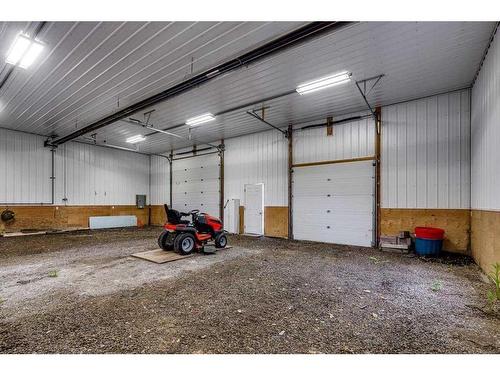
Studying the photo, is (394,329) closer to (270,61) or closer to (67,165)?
(270,61)

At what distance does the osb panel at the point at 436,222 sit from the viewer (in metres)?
5.53

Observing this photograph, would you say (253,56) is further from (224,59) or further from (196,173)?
(196,173)

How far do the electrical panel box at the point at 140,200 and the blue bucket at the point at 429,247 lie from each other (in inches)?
474

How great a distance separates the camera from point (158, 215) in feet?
42.3

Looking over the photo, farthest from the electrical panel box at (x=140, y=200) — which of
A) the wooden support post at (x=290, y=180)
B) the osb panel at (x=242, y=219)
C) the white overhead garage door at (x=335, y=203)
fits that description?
the white overhead garage door at (x=335, y=203)

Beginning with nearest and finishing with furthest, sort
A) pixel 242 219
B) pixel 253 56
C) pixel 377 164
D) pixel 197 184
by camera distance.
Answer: pixel 253 56 → pixel 377 164 → pixel 242 219 → pixel 197 184

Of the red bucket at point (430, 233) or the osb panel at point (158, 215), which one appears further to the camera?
the osb panel at point (158, 215)

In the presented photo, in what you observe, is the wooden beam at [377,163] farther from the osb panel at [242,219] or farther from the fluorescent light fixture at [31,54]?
the fluorescent light fixture at [31,54]

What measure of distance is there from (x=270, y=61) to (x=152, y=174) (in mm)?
10707

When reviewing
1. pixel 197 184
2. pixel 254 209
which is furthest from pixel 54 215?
pixel 254 209

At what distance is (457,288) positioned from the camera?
3488 millimetres

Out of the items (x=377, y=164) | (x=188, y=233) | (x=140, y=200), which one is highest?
(x=377, y=164)

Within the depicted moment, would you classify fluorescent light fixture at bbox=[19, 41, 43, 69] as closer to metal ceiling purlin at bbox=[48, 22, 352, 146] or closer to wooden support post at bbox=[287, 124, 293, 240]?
metal ceiling purlin at bbox=[48, 22, 352, 146]

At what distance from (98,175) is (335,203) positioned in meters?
10.5
